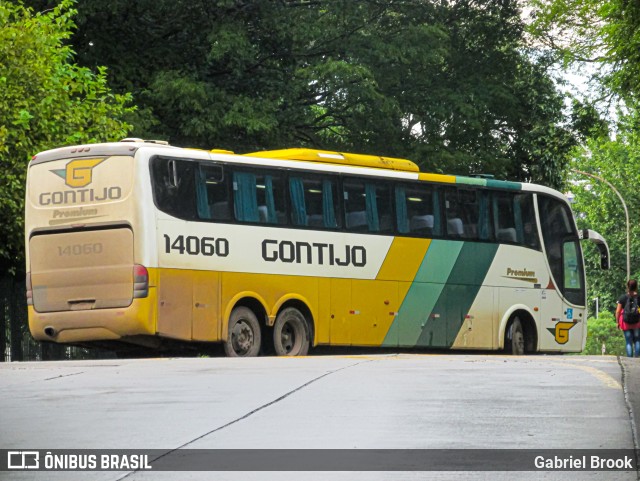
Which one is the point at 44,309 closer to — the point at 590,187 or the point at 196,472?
the point at 196,472

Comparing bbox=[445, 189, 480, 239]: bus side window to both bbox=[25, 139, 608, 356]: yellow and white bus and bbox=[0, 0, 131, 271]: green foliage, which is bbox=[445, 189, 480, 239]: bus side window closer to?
bbox=[25, 139, 608, 356]: yellow and white bus

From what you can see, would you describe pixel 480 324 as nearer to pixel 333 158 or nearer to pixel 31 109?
pixel 333 158

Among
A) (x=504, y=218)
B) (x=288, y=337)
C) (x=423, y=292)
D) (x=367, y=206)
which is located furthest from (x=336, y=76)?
(x=288, y=337)

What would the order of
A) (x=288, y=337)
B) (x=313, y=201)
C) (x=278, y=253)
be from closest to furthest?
(x=278, y=253) → (x=288, y=337) → (x=313, y=201)

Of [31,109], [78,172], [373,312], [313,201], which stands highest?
[31,109]

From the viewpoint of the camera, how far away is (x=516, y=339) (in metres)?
30.5

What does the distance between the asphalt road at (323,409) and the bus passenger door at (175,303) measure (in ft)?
12.5

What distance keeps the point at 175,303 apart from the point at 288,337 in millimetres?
2785

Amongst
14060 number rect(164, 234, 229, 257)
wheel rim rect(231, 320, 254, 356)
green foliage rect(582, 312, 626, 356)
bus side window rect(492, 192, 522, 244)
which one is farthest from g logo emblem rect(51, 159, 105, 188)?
green foliage rect(582, 312, 626, 356)

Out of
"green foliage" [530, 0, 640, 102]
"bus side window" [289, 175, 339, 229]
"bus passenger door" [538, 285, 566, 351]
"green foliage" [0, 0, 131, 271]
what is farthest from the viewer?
"bus passenger door" [538, 285, 566, 351]

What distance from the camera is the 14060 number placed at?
23344 mm

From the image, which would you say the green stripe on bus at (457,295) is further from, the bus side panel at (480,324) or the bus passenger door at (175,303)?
the bus passenger door at (175,303)

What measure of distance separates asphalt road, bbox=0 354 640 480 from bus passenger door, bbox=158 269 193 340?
3800 millimetres

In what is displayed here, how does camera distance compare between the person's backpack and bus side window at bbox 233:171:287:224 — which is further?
the person's backpack
